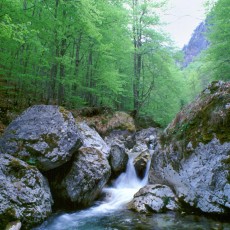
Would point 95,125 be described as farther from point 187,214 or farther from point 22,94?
point 187,214

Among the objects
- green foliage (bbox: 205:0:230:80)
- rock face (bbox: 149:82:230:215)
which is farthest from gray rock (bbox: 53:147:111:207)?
green foliage (bbox: 205:0:230:80)

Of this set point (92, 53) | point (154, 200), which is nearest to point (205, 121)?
point (154, 200)

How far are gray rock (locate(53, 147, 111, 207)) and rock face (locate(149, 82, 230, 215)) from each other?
193 centimetres

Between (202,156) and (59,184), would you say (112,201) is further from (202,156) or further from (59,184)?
(202,156)

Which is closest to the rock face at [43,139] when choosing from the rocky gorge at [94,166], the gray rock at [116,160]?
the rocky gorge at [94,166]

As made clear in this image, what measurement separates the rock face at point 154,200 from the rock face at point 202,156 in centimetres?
26

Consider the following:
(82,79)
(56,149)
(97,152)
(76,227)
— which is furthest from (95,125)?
(76,227)

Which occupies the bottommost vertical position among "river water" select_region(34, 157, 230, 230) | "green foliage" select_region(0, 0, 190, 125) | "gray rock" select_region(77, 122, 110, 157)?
"river water" select_region(34, 157, 230, 230)

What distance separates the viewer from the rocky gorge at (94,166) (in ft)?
17.9

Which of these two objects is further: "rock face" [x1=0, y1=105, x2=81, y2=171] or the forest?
the forest

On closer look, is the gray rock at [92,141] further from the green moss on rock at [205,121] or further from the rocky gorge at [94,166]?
the green moss on rock at [205,121]

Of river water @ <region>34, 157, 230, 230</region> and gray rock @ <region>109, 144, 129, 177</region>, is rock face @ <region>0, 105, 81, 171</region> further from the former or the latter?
gray rock @ <region>109, 144, 129, 177</region>

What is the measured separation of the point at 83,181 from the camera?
6.70 meters

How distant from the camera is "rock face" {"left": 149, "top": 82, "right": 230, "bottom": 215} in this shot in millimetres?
5719
